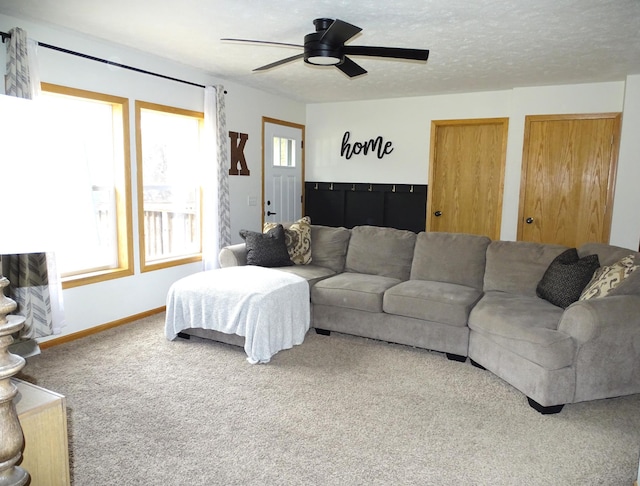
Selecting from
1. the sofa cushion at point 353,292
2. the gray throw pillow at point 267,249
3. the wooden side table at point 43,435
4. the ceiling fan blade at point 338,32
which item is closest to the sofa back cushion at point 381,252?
the sofa cushion at point 353,292

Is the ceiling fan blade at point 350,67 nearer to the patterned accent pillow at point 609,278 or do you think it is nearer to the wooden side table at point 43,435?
the patterned accent pillow at point 609,278

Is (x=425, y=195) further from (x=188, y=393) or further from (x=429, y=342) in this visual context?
(x=188, y=393)

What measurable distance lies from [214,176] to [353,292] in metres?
2.22

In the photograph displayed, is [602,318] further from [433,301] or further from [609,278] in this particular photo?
[433,301]

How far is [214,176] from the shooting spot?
5.20 m

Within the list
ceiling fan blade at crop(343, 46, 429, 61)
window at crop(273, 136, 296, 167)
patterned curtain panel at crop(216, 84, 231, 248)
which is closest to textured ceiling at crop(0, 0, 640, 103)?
ceiling fan blade at crop(343, 46, 429, 61)

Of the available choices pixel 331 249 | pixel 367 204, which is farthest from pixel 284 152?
pixel 331 249

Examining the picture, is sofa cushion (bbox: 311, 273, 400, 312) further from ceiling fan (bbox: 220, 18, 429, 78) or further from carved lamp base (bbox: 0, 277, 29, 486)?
carved lamp base (bbox: 0, 277, 29, 486)

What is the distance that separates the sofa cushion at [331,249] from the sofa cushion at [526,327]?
5.01 ft

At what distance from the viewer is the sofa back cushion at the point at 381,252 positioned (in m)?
4.43

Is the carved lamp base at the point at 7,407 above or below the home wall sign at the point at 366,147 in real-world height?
below

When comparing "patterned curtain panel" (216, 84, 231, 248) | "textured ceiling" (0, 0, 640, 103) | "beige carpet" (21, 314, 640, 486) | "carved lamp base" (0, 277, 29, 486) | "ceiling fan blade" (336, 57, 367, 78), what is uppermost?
"textured ceiling" (0, 0, 640, 103)

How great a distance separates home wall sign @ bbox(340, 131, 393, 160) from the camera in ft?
21.7

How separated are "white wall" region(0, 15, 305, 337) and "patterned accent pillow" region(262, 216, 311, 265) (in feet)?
4.14
